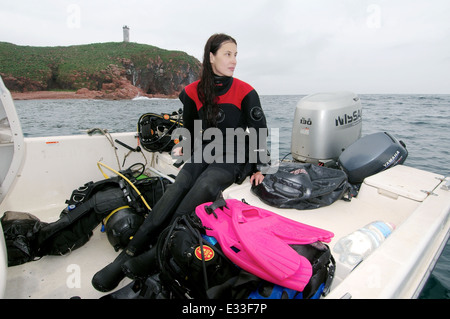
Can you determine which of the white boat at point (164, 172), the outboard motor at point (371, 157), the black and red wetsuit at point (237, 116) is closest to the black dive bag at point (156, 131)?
the white boat at point (164, 172)

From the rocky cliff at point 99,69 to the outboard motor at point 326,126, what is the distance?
1568 inches

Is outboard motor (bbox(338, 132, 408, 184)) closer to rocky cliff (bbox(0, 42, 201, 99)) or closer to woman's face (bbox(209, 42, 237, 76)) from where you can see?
woman's face (bbox(209, 42, 237, 76))

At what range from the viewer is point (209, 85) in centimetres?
199

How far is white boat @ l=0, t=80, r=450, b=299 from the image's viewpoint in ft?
2.82

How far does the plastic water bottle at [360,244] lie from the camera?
3.55ft

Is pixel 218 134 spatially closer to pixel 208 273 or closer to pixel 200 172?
pixel 200 172

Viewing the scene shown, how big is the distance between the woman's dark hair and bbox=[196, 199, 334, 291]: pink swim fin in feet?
3.09

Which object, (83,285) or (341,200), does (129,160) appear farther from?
(341,200)

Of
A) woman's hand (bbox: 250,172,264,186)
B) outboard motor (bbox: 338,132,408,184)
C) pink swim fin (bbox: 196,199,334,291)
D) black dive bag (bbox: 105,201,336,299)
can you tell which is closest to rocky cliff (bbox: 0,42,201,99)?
outboard motor (bbox: 338,132,408,184)

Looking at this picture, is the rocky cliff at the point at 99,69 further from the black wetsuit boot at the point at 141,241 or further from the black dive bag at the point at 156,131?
the black wetsuit boot at the point at 141,241

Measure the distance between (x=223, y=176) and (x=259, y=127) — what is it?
1.84 feet

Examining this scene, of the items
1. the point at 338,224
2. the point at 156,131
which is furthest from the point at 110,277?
the point at 156,131

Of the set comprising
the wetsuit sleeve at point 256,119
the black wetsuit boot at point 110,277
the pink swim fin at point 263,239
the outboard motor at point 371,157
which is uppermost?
the wetsuit sleeve at point 256,119
